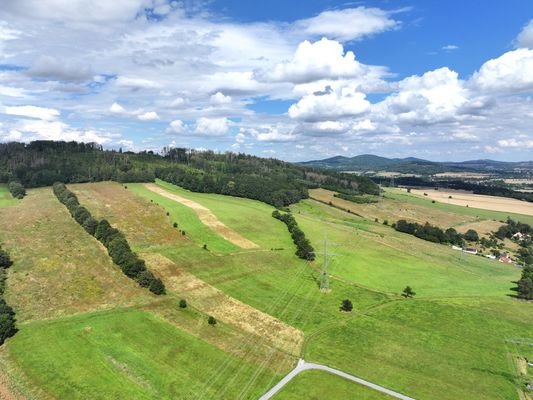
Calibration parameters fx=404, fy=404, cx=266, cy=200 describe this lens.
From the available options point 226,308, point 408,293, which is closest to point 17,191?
point 226,308

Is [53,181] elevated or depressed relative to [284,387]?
elevated

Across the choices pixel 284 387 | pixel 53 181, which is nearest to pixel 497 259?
pixel 284 387

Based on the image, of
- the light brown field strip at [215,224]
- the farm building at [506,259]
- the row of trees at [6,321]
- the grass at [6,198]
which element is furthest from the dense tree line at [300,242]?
the grass at [6,198]

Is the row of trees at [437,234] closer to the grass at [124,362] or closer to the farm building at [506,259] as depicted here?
the farm building at [506,259]

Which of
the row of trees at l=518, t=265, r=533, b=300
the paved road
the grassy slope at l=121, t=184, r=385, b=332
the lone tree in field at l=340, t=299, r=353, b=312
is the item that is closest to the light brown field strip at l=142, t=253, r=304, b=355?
the grassy slope at l=121, t=184, r=385, b=332

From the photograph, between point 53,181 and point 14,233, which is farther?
point 53,181

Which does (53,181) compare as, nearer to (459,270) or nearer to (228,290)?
(228,290)

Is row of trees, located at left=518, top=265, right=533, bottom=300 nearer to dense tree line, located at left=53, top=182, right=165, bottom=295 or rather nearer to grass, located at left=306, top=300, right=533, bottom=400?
grass, located at left=306, top=300, right=533, bottom=400

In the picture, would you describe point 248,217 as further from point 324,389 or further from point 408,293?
point 324,389
